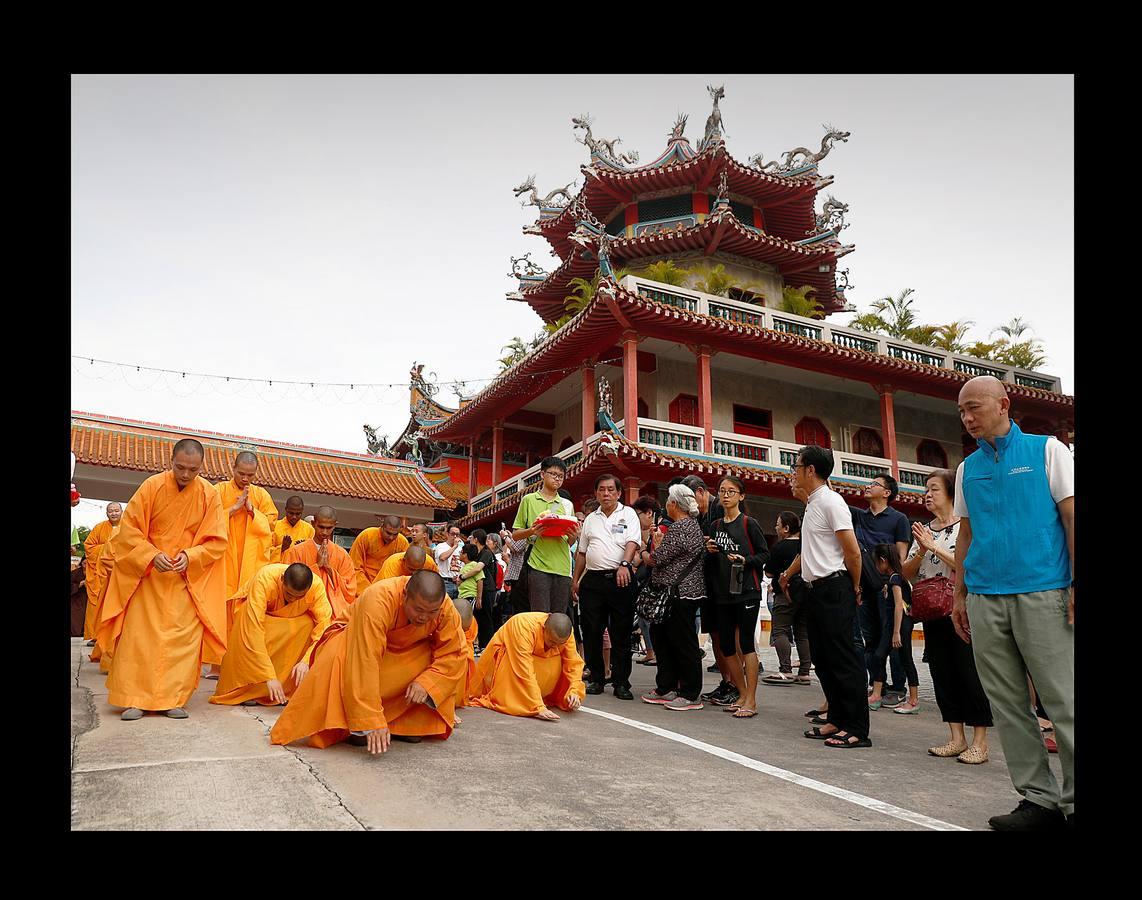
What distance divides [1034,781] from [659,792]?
1.29 meters

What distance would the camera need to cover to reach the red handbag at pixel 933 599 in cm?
443

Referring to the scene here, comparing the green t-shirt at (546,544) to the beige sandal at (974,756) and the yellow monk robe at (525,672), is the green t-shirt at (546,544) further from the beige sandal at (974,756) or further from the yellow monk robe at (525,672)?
the beige sandal at (974,756)

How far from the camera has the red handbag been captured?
14.5 feet

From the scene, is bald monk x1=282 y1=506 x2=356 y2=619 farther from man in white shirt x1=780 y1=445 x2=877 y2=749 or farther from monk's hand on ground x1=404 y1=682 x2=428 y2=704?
man in white shirt x1=780 y1=445 x2=877 y2=749

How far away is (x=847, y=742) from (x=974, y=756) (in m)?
0.61

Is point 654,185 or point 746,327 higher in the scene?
point 654,185

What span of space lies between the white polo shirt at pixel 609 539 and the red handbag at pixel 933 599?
2.10 m

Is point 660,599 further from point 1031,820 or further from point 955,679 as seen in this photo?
point 1031,820

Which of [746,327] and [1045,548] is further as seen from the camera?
[746,327]

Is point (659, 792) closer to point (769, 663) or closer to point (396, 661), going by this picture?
point (396, 661)

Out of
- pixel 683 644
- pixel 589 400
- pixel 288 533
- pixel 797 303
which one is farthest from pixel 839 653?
pixel 797 303

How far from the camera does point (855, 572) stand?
4594 mm

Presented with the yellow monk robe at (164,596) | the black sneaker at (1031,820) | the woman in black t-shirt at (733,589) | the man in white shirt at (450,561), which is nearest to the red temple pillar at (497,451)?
the man in white shirt at (450,561)
